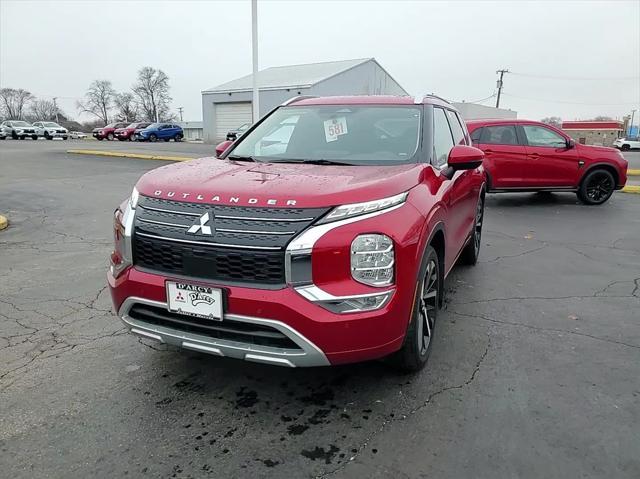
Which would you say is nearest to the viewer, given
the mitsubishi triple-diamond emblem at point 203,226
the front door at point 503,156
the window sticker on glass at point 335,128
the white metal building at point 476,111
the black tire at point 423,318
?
the mitsubishi triple-diamond emblem at point 203,226

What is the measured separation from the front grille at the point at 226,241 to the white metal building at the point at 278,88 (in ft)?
118

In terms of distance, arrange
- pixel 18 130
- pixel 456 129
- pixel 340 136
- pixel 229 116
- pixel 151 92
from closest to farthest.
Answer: pixel 340 136, pixel 456 129, pixel 18 130, pixel 229 116, pixel 151 92

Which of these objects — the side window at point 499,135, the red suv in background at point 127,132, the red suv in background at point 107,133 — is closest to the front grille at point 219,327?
the side window at point 499,135

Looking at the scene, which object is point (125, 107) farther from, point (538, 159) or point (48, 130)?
point (538, 159)

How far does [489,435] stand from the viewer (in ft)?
8.61

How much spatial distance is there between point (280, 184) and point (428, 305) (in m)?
1.38

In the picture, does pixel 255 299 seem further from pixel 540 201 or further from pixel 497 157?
pixel 540 201

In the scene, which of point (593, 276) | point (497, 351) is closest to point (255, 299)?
point (497, 351)

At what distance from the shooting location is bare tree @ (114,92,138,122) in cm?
8838

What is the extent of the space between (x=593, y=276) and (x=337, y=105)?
140 inches

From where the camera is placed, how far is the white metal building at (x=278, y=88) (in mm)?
38469

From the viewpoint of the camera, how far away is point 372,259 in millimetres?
2562

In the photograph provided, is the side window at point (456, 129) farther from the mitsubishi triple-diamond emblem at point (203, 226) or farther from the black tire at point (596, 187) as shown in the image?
the black tire at point (596, 187)

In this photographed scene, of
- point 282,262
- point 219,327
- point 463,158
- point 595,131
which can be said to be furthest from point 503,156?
point 595,131
